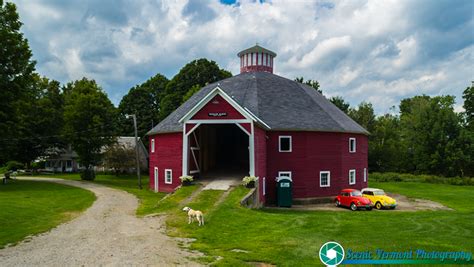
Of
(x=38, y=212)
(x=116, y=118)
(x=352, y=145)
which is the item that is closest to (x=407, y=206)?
(x=352, y=145)

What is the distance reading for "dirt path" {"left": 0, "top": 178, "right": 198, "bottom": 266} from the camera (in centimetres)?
1038

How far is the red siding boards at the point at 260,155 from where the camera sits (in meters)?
24.3

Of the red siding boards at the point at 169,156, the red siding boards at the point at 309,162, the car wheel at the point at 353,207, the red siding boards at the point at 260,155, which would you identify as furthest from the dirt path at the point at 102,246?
the car wheel at the point at 353,207

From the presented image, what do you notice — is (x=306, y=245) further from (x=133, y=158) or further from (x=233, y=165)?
(x=133, y=158)

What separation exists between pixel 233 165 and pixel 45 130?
1265 inches

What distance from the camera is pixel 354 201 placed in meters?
25.4

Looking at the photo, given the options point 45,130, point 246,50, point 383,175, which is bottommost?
point 383,175

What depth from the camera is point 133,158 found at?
176 ft

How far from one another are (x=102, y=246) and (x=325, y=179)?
2113 cm

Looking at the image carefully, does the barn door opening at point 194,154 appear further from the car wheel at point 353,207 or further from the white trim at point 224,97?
the car wheel at point 353,207

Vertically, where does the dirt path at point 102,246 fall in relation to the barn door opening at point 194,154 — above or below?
below

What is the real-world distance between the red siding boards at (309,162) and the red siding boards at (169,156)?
689cm

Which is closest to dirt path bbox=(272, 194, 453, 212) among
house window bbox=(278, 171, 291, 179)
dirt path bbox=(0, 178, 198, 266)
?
house window bbox=(278, 171, 291, 179)

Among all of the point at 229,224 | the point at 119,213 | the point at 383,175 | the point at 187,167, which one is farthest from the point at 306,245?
the point at 383,175
